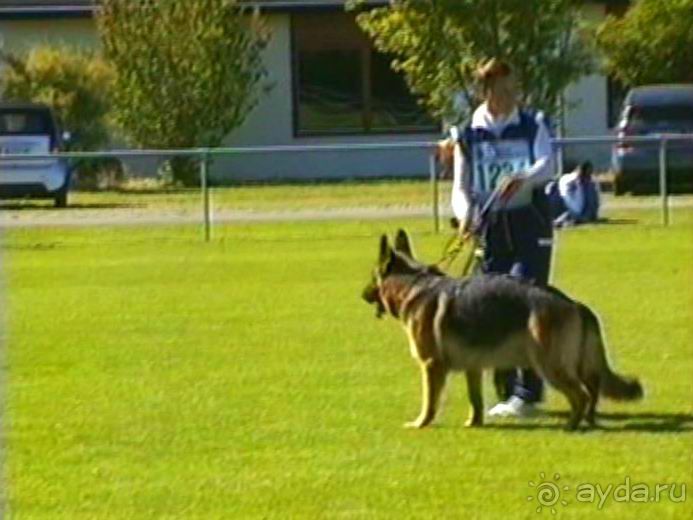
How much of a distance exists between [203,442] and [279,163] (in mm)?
26983

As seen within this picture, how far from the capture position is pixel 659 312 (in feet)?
56.9

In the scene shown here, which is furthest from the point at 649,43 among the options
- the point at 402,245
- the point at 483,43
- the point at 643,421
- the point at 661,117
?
the point at 643,421

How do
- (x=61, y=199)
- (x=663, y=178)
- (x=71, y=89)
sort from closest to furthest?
(x=663, y=178)
(x=61, y=199)
(x=71, y=89)

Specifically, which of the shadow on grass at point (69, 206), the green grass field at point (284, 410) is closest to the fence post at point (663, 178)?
Result: the green grass field at point (284, 410)

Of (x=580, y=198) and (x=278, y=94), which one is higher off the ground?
(x=278, y=94)

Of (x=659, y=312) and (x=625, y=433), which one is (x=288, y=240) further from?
(x=625, y=433)

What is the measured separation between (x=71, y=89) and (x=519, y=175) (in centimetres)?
2919

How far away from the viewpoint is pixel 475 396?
37.7 ft

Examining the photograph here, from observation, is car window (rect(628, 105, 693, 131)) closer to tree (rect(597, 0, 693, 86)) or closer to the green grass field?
tree (rect(597, 0, 693, 86))

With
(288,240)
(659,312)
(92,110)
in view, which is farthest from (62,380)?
(92,110)

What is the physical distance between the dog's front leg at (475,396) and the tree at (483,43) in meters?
24.4

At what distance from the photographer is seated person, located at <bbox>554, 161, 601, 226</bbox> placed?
26.4 meters

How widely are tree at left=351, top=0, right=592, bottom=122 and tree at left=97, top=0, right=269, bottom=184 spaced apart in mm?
3074

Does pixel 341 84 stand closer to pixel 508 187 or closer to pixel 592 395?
pixel 508 187
